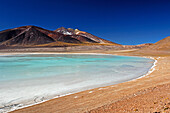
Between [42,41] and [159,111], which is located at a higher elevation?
[42,41]

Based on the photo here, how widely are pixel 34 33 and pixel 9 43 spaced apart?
102 ft

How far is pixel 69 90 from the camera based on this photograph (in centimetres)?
779

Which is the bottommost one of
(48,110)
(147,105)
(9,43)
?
(48,110)

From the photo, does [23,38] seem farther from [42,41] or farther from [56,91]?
[56,91]

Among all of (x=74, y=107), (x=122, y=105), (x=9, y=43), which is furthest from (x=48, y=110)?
(x=9, y=43)

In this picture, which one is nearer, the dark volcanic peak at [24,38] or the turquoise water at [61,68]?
the turquoise water at [61,68]

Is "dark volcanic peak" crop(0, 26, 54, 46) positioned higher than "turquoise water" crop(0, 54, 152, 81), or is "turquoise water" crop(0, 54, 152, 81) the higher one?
"dark volcanic peak" crop(0, 26, 54, 46)

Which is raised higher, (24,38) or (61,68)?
(24,38)

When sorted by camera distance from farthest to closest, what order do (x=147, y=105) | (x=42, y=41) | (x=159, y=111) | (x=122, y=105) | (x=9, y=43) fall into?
1. (x=42, y=41)
2. (x=9, y=43)
3. (x=122, y=105)
4. (x=147, y=105)
5. (x=159, y=111)

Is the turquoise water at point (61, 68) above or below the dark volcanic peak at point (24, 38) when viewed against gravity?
below

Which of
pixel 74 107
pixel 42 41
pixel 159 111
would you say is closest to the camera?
pixel 159 111

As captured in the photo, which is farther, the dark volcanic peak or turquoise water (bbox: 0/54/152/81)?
the dark volcanic peak

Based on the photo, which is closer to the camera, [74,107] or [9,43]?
[74,107]

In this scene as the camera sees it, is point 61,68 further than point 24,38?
No
